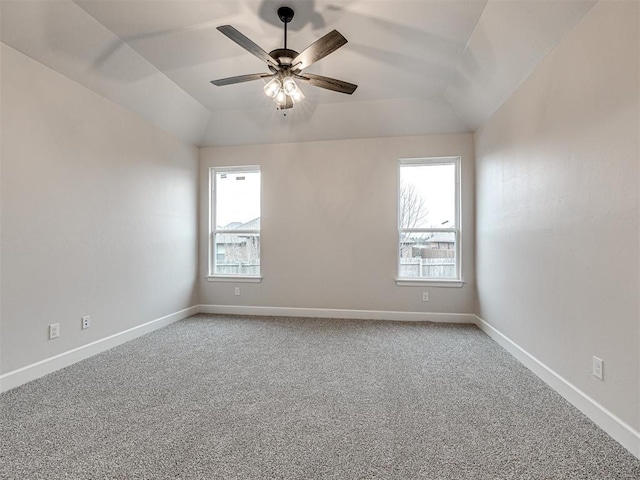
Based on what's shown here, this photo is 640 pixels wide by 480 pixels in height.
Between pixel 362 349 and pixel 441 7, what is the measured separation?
9.81 ft

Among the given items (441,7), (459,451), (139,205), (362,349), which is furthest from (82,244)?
(441,7)

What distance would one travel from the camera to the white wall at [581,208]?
1.66 metres

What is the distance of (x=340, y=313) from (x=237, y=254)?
1.77 meters

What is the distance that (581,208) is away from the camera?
202 centimetres

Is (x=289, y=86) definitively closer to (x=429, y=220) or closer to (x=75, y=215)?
(x=75, y=215)

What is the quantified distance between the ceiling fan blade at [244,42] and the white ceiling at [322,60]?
41cm

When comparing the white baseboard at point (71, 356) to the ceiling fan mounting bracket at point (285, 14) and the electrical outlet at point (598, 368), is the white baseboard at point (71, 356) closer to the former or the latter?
the ceiling fan mounting bracket at point (285, 14)

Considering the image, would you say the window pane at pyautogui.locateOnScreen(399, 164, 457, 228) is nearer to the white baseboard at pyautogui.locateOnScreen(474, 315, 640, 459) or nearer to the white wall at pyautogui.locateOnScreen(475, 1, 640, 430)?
the white wall at pyautogui.locateOnScreen(475, 1, 640, 430)

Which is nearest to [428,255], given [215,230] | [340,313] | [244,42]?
[340,313]

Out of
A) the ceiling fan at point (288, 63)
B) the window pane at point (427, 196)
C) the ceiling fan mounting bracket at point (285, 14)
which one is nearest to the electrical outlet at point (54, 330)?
the ceiling fan at point (288, 63)

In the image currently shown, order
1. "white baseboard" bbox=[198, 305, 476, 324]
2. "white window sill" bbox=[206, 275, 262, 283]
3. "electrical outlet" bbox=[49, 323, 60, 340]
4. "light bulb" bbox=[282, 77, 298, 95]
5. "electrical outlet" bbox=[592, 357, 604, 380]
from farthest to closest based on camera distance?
"white window sill" bbox=[206, 275, 262, 283]
"white baseboard" bbox=[198, 305, 476, 324]
"electrical outlet" bbox=[49, 323, 60, 340]
"light bulb" bbox=[282, 77, 298, 95]
"electrical outlet" bbox=[592, 357, 604, 380]

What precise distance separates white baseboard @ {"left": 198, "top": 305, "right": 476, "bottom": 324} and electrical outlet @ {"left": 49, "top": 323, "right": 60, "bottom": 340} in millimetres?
2120

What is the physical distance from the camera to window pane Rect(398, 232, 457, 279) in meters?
4.26

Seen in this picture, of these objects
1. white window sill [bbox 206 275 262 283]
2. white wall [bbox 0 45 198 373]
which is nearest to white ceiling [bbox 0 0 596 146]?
white wall [bbox 0 45 198 373]
